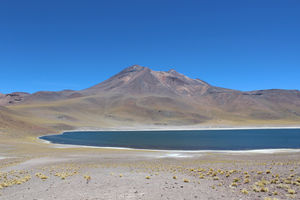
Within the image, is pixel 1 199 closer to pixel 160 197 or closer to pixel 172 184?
pixel 160 197

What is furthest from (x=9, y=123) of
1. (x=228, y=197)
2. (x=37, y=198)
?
(x=228, y=197)

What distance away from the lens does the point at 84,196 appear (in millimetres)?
13422

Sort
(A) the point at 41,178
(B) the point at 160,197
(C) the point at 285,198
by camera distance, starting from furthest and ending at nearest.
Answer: (A) the point at 41,178 < (B) the point at 160,197 < (C) the point at 285,198

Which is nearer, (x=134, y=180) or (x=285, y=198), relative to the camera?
(x=285, y=198)

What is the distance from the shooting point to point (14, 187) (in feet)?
52.8

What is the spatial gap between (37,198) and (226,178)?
11630mm

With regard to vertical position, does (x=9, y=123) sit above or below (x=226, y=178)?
above

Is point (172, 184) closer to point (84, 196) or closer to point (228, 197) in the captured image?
point (228, 197)

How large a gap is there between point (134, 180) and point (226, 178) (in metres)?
6.16

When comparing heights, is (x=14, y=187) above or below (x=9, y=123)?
below

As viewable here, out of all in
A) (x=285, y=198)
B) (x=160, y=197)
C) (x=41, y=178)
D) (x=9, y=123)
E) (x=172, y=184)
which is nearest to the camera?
(x=285, y=198)

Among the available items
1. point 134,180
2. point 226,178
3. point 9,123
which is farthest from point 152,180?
point 9,123

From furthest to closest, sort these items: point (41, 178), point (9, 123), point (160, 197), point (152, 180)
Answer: point (9, 123) < point (41, 178) < point (152, 180) < point (160, 197)

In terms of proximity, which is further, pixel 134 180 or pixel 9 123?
pixel 9 123
